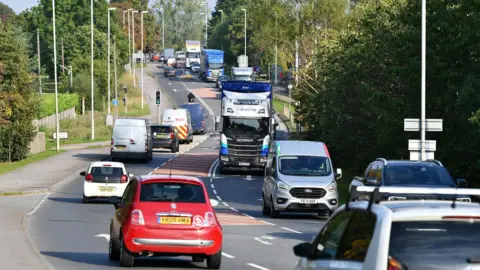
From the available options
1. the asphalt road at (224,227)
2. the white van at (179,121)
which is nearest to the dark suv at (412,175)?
the asphalt road at (224,227)

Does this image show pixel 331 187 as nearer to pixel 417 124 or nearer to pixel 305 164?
pixel 305 164

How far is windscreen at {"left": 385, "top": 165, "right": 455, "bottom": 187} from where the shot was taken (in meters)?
23.4

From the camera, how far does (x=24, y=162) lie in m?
59.8

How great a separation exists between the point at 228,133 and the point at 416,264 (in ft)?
139

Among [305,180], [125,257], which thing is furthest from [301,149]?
[125,257]

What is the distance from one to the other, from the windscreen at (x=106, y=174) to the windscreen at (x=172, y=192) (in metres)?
18.8

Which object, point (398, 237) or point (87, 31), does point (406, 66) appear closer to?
point (398, 237)

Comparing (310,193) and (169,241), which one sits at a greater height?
(169,241)

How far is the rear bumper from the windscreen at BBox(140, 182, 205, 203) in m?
0.59

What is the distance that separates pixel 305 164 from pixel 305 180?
1307 millimetres

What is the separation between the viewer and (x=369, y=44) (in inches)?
1870

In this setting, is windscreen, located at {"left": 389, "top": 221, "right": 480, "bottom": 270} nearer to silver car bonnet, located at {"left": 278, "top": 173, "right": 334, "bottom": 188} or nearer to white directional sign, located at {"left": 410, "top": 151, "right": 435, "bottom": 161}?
silver car bonnet, located at {"left": 278, "top": 173, "right": 334, "bottom": 188}

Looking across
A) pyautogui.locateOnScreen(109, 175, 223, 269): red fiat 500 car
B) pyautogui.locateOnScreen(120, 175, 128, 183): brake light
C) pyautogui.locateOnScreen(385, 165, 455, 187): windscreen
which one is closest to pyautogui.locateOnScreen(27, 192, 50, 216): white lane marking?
pyautogui.locateOnScreen(120, 175, 128, 183): brake light

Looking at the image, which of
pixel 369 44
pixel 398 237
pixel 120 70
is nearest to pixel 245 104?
pixel 369 44
